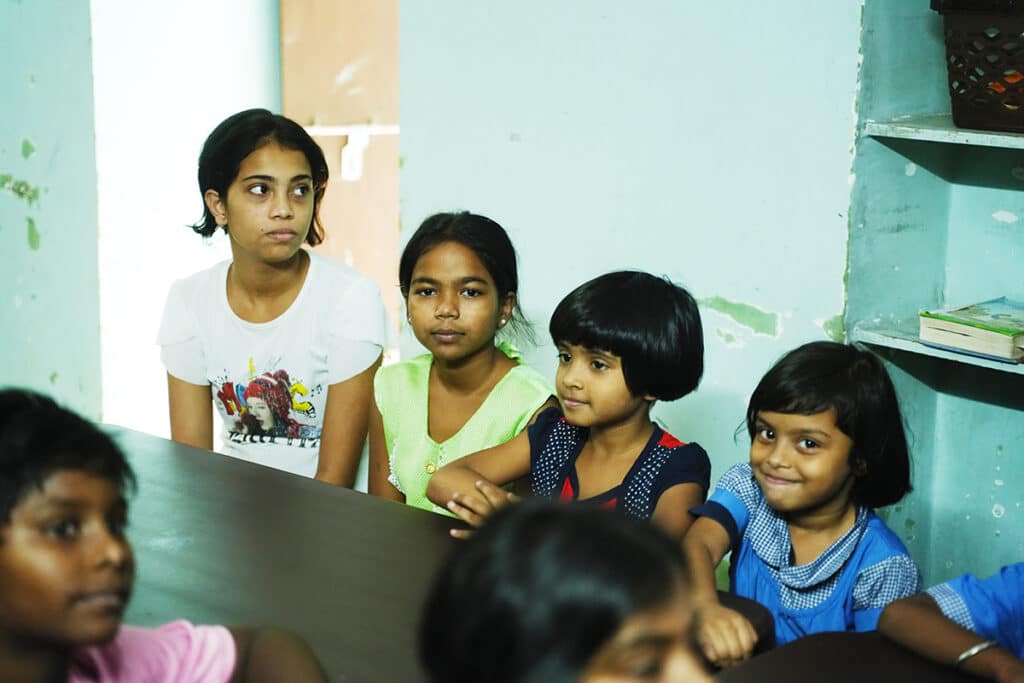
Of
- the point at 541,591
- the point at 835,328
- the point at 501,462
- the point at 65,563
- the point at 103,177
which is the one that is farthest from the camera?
the point at 103,177

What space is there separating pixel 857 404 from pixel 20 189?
3.00 m

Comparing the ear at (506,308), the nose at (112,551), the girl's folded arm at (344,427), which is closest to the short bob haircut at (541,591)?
the nose at (112,551)

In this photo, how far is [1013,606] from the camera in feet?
4.91

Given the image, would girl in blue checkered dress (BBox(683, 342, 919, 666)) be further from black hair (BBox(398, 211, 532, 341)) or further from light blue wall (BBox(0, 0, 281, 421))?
light blue wall (BBox(0, 0, 281, 421))

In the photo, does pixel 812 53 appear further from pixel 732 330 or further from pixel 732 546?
pixel 732 546

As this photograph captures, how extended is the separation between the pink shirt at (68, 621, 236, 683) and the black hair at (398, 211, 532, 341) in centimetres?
116

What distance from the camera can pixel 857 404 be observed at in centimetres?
179

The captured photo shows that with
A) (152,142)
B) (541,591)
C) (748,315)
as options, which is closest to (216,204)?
(748,315)

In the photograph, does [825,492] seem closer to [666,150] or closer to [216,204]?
[666,150]

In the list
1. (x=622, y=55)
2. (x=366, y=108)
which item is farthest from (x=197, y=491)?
(x=366, y=108)

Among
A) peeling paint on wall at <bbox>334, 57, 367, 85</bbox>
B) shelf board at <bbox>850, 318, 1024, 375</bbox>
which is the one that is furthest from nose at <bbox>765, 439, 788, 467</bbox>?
peeling paint on wall at <bbox>334, 57, 367, 85</bbox>

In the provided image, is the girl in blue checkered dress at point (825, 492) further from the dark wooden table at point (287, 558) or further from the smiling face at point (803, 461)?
the dark wooden table at point (287, 558)

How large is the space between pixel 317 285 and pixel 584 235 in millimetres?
681

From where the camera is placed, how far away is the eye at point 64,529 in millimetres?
971
